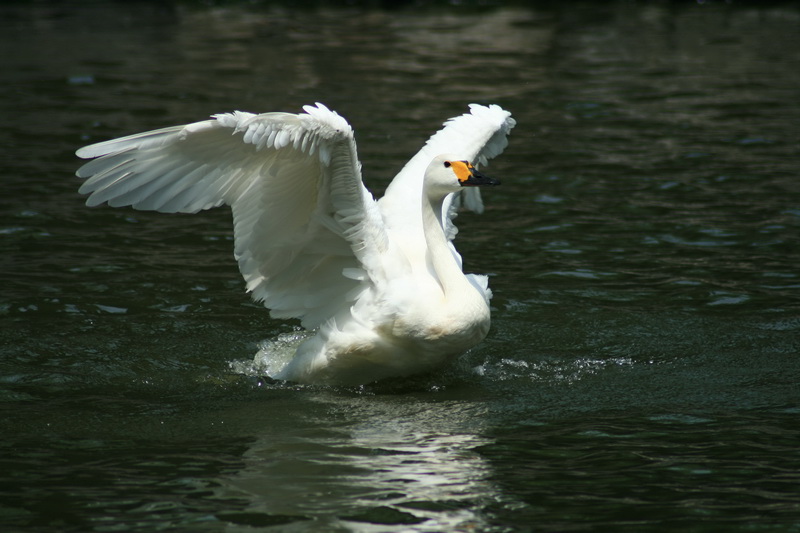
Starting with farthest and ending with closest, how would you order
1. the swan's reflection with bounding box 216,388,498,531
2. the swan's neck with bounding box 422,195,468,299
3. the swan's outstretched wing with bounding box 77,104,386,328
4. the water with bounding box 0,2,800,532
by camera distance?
the swan's neck with bounding box 422,195,468,299, the swan's outstretched wing with bounding box 77,104,386,328, the water with bounding box 0,2,800,532, the swan's reflection with bounding box 216,388,498,531

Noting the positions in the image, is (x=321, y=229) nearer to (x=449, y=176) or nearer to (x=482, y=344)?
(x=449, y=176)

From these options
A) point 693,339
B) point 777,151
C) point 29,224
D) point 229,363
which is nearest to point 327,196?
point 229,363

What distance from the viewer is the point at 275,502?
586 centimetres

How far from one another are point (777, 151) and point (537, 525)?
10.1m

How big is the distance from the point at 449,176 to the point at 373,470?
90.8 inches

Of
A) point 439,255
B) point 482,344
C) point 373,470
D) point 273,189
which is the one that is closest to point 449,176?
point 439,255

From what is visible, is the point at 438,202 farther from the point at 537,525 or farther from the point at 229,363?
the point at 537,525

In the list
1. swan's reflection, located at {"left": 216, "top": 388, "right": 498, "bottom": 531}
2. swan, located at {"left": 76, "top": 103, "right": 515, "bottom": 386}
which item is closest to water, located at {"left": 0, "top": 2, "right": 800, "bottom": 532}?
swan's reflection, located at {"left": 216, "top": 388, "right": 498, "bottom": 531}

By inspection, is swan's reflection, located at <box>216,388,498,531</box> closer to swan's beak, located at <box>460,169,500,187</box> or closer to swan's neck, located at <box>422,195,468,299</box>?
swan's neck, located at <box>422,195,468,299</box>

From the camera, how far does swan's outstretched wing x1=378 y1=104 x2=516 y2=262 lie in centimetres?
866

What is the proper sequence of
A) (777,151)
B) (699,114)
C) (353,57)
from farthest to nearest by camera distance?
(353,57) < (699,114) < (777,151)

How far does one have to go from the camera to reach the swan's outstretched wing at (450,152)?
8656 mm

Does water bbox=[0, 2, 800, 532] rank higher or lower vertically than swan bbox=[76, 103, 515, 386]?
lower

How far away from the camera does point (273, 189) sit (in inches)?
295
